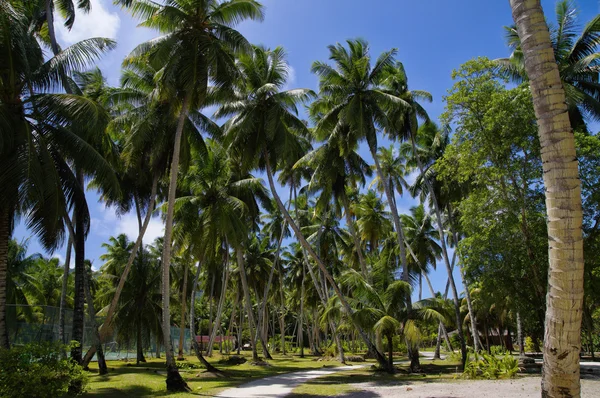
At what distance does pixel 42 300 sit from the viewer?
3662cm

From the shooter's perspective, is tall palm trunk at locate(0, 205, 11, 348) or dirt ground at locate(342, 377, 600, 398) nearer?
tall palm trunk at locate(0, 205, 11, 348)

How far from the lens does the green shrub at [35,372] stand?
9.21 metres

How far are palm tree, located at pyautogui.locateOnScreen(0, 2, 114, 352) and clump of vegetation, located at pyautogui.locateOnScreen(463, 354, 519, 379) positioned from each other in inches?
581

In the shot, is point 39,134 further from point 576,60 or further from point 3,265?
point 576,60

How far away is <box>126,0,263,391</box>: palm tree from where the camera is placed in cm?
1545

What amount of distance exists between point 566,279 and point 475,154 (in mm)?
A: 12954

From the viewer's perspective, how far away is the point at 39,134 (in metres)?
12.6

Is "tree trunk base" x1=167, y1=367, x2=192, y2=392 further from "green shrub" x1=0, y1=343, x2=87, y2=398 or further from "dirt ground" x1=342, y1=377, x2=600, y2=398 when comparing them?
"dirt ground" x1=342, y1=377, x2=600, y2=398

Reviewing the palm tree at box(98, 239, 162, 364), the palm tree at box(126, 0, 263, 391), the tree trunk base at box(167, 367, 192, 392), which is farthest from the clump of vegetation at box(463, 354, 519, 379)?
the palm tree at box(98, 239, 162, 364)

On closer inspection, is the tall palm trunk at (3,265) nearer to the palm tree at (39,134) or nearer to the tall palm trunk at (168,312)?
the palm tree at (39,134)

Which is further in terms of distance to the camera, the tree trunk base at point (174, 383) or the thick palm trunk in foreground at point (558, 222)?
the tree trunk base at point (174, 383)

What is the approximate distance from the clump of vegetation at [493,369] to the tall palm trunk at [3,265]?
15214 millimetres

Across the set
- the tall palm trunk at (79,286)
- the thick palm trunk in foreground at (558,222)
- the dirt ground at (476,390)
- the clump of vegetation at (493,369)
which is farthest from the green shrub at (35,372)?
the clump of vegetation at (493,369)

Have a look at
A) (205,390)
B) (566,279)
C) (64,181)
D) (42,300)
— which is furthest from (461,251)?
(42,300)
